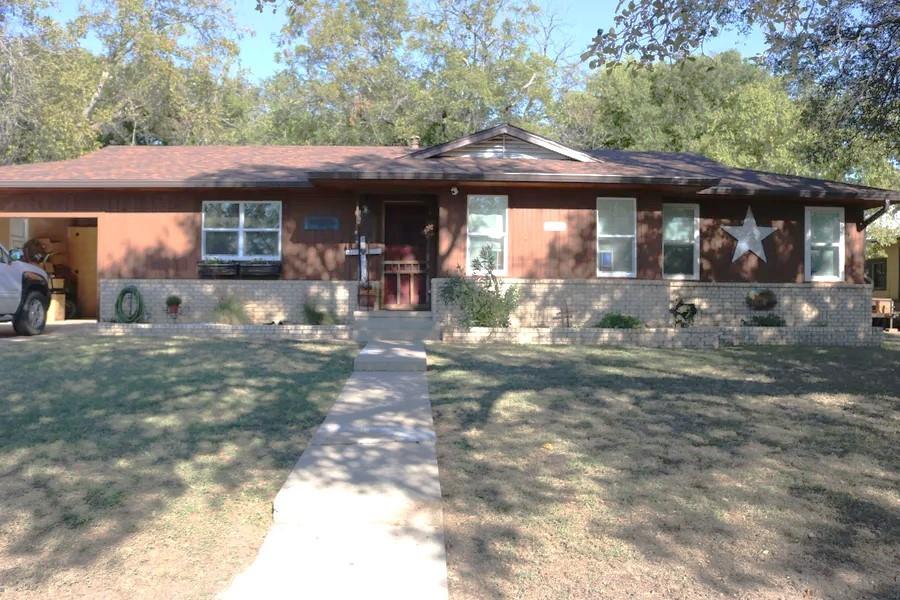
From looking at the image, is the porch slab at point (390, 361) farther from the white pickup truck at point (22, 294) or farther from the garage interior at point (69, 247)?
the garage interior at point (69, 247)

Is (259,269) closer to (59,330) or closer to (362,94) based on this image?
(59,330)

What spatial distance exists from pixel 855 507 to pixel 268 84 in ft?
107

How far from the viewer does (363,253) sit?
582 inches

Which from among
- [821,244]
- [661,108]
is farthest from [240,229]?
[661,108]

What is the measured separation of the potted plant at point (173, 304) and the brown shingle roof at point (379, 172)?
2.24m

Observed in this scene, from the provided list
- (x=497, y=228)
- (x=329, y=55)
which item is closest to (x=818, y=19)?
(x=497, y=228)

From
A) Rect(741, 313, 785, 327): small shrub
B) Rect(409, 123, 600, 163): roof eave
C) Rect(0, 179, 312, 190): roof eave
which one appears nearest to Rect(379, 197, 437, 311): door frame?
Rect(409, 123, 600, 163): roof eave

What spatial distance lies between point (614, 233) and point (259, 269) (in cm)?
710

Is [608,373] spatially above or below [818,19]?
below

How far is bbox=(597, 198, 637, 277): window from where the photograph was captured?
14.5 meters

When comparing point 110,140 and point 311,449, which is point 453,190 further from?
point 110,140

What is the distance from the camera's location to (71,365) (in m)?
9.29

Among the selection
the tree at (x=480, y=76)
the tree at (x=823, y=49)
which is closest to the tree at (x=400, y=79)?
the tree at (x=480, y=76)

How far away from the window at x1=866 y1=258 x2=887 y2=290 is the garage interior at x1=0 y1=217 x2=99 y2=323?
24.7 m
